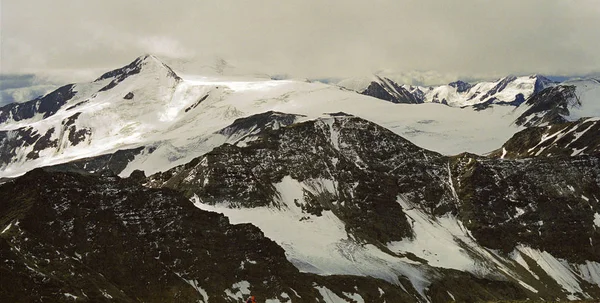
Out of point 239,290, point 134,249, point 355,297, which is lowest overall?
point 355,297

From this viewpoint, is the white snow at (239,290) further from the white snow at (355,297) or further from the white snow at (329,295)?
the white snow at (355,297)

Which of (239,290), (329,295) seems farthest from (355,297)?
(239,290)

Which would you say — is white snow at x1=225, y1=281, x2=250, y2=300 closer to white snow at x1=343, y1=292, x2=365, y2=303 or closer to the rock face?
the rock face

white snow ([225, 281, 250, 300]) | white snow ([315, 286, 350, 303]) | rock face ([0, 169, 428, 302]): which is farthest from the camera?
white snow ([315, 286, 350, 303])

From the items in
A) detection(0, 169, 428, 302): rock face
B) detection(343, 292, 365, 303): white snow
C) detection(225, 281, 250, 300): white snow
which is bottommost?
detection(343, 292, 365, 303): white snow

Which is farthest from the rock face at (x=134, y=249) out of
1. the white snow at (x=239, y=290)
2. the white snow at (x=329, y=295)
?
the white snow at (x=329, y=295)

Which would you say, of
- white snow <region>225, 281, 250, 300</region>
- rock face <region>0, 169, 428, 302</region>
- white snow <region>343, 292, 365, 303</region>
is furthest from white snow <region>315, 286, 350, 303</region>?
white snow <region>225, 281, 250, 300</region>

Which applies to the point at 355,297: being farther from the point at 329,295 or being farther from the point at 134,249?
the point at 134,249

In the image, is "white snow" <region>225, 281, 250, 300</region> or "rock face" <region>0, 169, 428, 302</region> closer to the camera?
"rock face" <region>0, 169, 428, 302</region>

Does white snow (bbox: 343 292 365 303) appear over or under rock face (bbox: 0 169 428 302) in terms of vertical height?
under

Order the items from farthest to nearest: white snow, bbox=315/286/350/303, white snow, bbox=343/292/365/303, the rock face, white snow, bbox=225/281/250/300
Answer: white snow, bbox=343/292/365/303
white snow, bbox=315/286/350/303
white snow, bbox=225/281/250/300
the rock face

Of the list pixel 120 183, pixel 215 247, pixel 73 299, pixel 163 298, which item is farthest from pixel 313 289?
pixel 73 299
